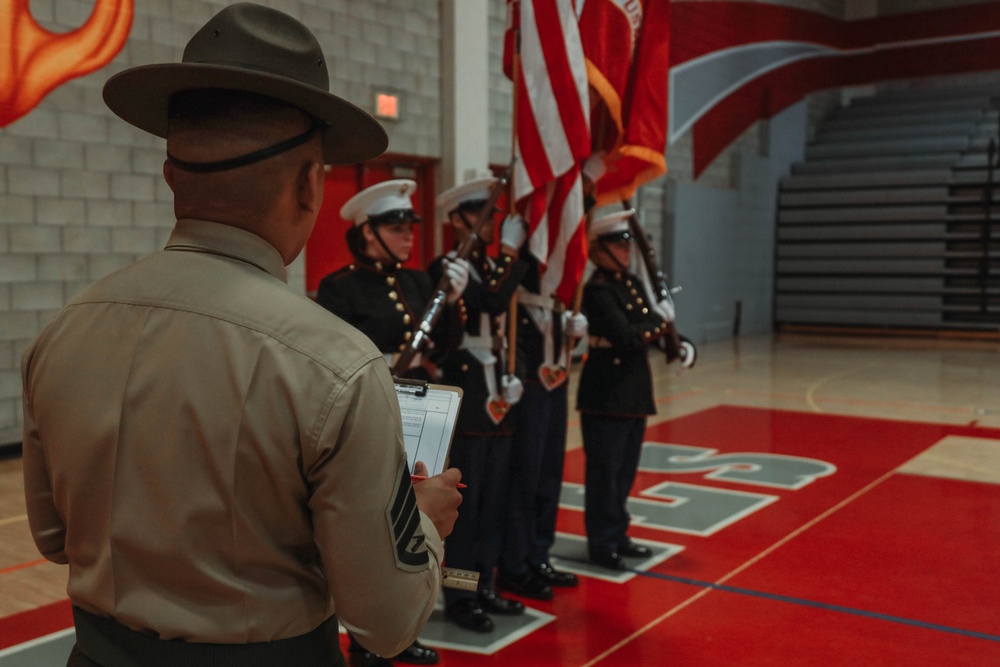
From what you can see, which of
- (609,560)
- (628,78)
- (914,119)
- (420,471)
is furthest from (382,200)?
(914,119)

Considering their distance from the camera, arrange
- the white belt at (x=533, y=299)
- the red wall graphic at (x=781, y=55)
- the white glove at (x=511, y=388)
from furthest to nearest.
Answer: the red wall graphic at (x=781, y=55) < the white belt at (x=533, y=299) < the white glove at (x=511, y=388)

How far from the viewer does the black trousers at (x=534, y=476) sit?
356 centimetres

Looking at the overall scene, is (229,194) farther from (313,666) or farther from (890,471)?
(890,471)

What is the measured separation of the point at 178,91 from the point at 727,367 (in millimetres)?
9809

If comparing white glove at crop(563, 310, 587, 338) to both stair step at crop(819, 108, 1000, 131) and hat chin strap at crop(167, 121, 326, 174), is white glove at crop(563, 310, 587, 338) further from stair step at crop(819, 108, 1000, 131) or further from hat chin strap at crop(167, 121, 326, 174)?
stair step at crop(819, 108, 1000, 131)

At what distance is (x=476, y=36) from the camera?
8.55 metres


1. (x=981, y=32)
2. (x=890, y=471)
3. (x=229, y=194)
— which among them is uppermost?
(x=981, y=32)

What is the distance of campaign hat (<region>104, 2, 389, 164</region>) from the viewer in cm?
104

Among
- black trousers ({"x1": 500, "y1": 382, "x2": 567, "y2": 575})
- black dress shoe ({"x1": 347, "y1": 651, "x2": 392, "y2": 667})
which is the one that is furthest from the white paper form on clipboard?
black trousers ({"x1": 500, "y1": 382, "x2": 567, "y2": 575})

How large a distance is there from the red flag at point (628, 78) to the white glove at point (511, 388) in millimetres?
1155

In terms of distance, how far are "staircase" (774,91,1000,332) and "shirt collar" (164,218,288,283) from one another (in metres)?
14.4

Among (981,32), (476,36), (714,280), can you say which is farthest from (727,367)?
(981,32)

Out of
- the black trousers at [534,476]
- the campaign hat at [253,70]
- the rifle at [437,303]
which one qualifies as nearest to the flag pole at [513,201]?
the rifle at [437,303]

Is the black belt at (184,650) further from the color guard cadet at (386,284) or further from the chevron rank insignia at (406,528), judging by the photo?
the color guard cadet at (386,284)
